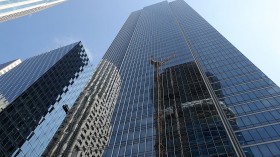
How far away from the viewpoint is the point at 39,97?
109688mm

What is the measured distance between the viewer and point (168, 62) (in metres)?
120

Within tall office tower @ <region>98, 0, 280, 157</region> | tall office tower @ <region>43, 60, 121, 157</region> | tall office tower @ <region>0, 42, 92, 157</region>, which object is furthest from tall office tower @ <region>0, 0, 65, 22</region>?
tall office tower @ <region>98, 0, 280, 157</region>

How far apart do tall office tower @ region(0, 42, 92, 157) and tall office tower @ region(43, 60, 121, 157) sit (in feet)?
10.4

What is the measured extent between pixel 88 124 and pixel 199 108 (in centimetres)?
3598

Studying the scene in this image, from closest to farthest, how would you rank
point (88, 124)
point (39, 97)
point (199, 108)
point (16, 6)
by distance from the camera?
1. point (199, 108)
2. point (16, 6)
3. point (88, 124)
4. point (39, 97)

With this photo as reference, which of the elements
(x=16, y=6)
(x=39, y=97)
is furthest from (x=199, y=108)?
(x=16, y=6)

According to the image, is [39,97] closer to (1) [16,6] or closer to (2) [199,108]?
(1) [16,6]

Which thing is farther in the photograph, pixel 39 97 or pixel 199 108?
pixel 39 97

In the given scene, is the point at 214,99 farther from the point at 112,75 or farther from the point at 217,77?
the point at 112,75

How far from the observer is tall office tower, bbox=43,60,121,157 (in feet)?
288

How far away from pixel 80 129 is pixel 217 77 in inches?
1569

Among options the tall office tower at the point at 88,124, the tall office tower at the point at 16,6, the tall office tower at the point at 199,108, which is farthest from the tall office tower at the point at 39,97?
the tall office tower at the point at 16,6

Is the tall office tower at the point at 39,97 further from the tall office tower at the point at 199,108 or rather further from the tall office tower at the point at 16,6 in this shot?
the tall office tower at the point at 16,6

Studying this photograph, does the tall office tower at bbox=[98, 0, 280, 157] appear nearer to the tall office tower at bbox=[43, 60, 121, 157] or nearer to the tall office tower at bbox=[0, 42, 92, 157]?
the tall office tower at bbox=[43, 60, 121, 157]
